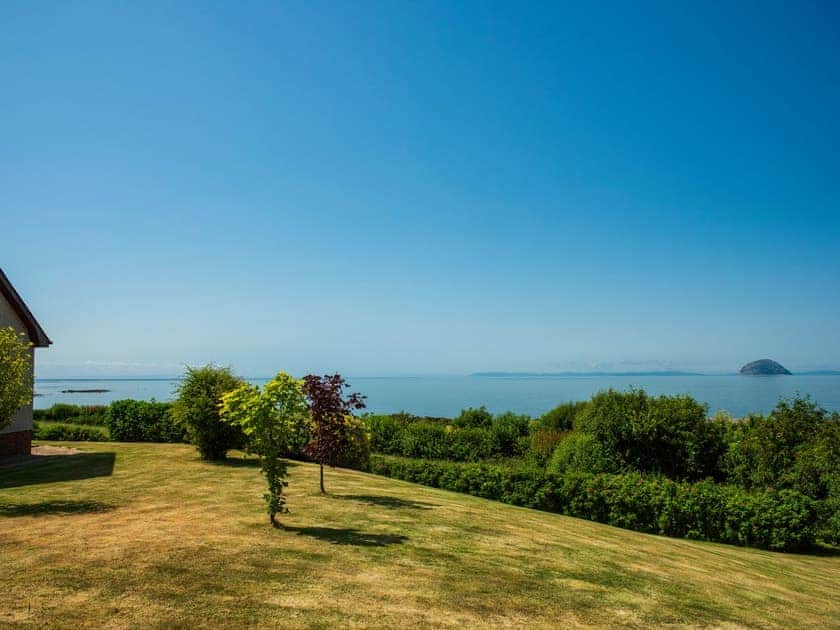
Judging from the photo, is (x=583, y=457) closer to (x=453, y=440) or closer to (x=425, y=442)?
(x=453, y=440)

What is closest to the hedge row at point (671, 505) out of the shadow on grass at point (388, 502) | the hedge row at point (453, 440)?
the shadow on grass at point (388, 502)

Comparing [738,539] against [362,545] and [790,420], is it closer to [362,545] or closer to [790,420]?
[790,420]

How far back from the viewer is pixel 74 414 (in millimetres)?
39250

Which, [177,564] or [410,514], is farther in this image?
[410,514]

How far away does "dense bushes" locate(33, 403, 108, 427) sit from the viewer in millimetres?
38188

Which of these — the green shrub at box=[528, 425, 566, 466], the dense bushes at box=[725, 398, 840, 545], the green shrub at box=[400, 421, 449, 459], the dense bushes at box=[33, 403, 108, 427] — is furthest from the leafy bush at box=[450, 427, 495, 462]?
the dense bushes at box=[33, 403, 108, 427]

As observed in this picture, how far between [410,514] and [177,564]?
6334 millimetres

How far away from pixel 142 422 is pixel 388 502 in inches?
860

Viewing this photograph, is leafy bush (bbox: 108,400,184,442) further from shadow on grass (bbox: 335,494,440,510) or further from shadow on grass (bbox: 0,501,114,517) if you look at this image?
shadow on grass (bbox: 335,494,440,510)

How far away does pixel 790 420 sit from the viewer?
21922mm

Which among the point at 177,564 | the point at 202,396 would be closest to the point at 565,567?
the point at 177,564

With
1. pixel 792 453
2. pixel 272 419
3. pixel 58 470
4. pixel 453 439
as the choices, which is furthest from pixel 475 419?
pixel 272 419

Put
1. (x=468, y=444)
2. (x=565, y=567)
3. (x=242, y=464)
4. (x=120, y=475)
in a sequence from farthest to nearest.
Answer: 1. (x=468, y=444)
2. (x=242, y=464)
3. (x=120, y=475)
4. (x=565, y=567)

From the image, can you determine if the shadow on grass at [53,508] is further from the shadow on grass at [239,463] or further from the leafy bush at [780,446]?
the leafy bush at [780,446]
